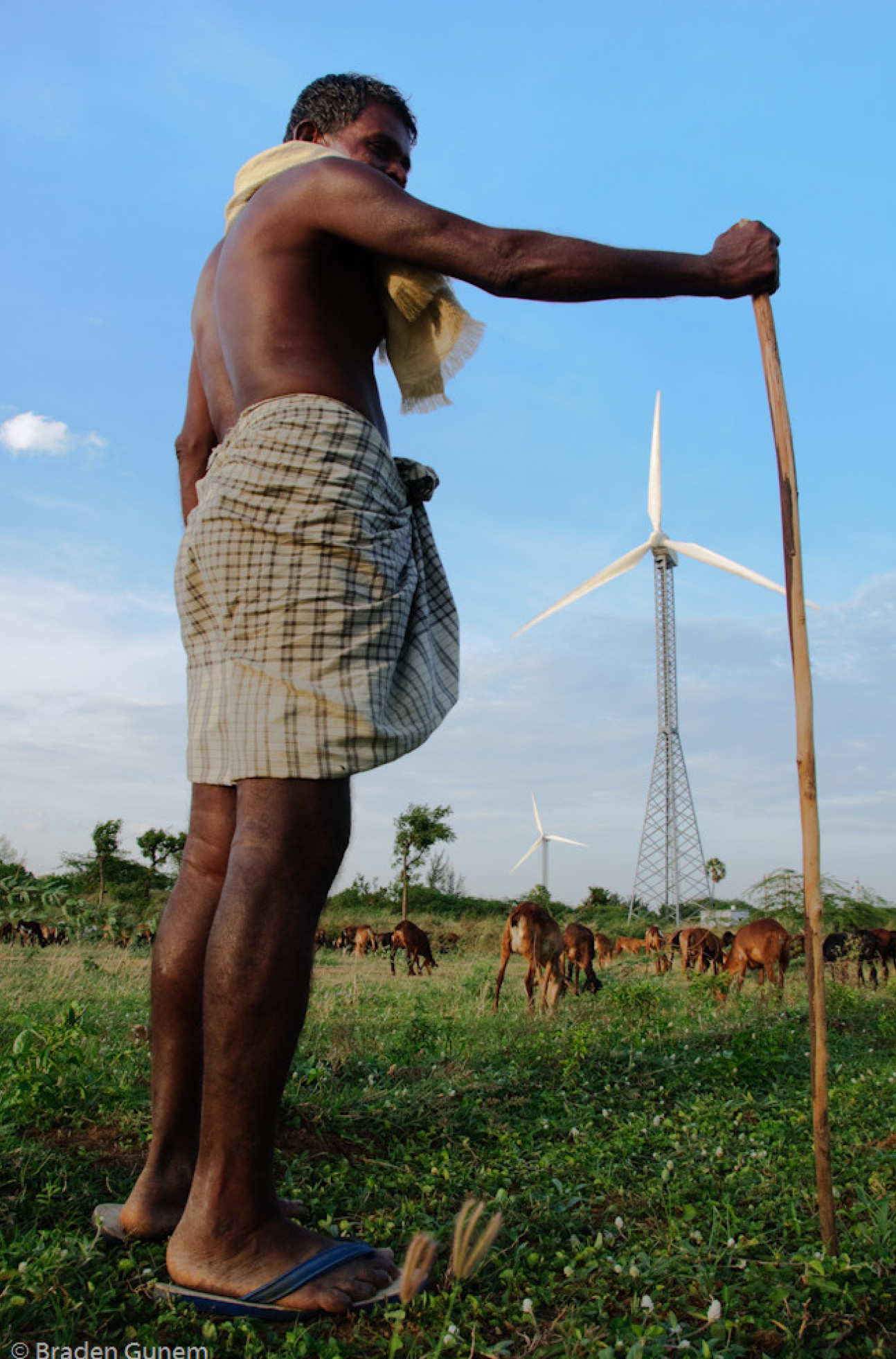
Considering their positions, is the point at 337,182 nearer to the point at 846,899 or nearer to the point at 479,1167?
the point at 479,1167

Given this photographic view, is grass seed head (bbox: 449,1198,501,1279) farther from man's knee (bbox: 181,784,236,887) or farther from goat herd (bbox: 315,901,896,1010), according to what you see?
goat herd (bbox: 315,901,896,1010)

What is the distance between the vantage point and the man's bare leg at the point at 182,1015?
6.48 feet

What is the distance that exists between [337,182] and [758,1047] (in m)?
3.85

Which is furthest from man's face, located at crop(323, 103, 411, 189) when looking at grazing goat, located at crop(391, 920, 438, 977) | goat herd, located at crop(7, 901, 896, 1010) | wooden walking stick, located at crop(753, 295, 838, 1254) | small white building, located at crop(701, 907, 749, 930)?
small white building, located at crop(701, 907, 749, 930)

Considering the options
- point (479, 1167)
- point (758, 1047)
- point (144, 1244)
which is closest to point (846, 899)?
point (758, 1047)

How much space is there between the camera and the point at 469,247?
6.46 ft

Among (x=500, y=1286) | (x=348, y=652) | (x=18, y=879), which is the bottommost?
(x=500, y=1286)

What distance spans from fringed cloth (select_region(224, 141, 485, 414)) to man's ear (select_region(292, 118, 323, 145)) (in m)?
0.02

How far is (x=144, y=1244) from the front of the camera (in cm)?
190

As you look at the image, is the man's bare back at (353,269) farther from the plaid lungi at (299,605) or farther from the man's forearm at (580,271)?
the plaid lungi at (299,605)

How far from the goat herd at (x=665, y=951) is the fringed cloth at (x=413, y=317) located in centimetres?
585

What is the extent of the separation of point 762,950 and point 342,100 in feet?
29.5

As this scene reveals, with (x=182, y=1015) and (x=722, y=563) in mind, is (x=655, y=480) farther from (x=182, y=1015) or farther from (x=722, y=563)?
(x=182, y=1015)

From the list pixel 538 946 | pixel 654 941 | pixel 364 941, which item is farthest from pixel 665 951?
pixel 538 946
